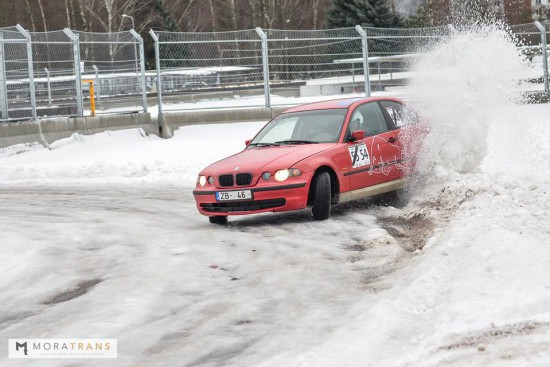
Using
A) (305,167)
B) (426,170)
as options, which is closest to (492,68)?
(426,170)

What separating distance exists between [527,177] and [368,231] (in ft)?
9.07

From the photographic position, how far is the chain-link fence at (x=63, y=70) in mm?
20938

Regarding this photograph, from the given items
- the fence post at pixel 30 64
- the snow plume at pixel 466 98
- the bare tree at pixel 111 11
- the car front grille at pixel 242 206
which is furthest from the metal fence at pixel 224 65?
the bare tree at pixel 111 11

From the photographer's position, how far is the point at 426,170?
1209 centimetres

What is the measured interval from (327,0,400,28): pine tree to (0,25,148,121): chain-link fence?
26585mm

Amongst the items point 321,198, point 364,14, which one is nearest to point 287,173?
point 321,198

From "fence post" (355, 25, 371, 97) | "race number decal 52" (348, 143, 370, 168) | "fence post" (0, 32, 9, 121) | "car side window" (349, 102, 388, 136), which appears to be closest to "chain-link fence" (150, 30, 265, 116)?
"fence post" (355, 25, 371, 97)

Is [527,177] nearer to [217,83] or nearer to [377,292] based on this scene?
[377,292]

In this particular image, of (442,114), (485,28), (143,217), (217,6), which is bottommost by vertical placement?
(143,217)

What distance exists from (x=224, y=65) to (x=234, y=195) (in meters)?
14.0

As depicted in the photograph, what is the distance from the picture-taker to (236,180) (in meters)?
10.5

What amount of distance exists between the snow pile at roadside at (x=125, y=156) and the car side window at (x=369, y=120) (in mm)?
4311

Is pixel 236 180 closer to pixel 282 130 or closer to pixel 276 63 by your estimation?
pixel 282 130

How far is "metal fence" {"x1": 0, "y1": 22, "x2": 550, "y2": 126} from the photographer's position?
22188 mm
